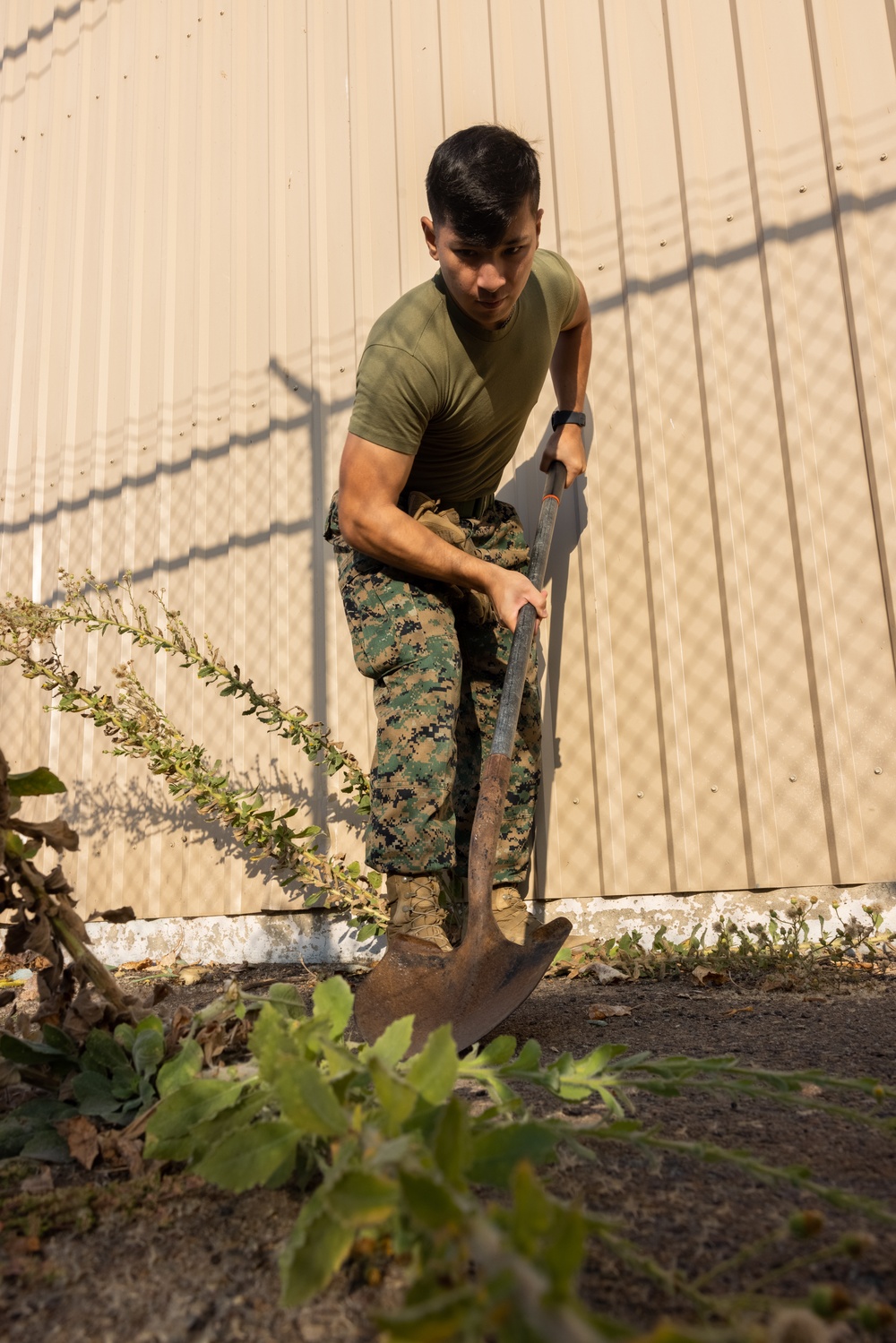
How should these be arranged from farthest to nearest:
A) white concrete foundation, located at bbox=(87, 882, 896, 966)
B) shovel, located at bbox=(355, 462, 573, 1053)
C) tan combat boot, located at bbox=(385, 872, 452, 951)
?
white concrete foundation, located at bbox=(87, 882, 896, 966) < tan combat boot, located at bbox=(385, 872, 452, 951) < shovel, located at bbox=(355, 462, 573, 1053)

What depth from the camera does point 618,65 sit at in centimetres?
320

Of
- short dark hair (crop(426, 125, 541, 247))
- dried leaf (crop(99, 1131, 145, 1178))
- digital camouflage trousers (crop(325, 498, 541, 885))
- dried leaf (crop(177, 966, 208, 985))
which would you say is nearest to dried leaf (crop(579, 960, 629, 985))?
digital camouflage trousers (crop(325, 498, 541, 885))

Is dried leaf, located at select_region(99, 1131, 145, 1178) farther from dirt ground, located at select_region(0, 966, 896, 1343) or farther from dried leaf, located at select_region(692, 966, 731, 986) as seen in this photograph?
dried leaf, located at select_region(692, 966, 731, 986)

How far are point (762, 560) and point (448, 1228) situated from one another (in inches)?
99.1

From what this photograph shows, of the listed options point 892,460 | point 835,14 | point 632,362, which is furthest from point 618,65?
point 892,460

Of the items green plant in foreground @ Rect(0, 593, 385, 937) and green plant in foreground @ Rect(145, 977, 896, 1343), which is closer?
green plant in foreground @ Rect(145, 977, 896, 1343)

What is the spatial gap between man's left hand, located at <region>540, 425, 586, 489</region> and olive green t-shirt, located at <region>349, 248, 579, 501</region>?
0.40ft

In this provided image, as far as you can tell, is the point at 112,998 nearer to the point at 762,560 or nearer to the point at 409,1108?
the point at 409,1108

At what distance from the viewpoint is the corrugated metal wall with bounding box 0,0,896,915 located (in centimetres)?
278

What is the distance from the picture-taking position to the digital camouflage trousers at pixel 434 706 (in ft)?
7.86

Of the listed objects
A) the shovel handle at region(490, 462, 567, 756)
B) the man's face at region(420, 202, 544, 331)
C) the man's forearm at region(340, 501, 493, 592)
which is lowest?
the shovel handle at region(490, 462, 567, 756)

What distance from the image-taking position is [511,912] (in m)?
2.71

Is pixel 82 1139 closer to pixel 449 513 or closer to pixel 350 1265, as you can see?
pixel 350 1265

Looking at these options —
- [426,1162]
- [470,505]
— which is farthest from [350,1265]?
[470,505]
